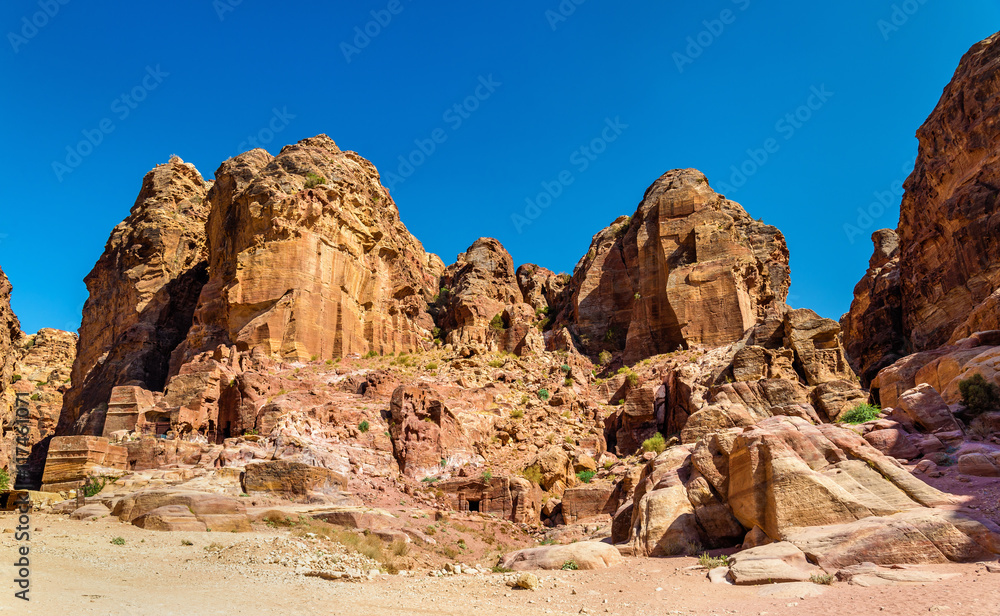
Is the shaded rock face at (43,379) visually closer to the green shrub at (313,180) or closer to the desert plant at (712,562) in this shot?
the green shrub at (313,180)

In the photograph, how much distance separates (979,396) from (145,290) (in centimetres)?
6419

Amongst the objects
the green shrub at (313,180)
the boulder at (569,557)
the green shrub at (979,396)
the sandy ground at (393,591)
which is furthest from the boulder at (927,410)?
the green shrub at (313,180)

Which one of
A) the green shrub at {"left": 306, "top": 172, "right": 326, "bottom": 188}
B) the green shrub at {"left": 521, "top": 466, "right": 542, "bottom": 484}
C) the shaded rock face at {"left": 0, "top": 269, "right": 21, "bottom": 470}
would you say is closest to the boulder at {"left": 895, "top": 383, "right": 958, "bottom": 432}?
the green shrub at {"left": 521, "top": 466, "right": 542, "bottom": 484}

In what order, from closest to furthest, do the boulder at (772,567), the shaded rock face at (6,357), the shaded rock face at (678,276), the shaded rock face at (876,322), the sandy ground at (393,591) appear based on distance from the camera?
the sandy ground at (393,591), the boulder at (772,567), the shaded rock face at (6,357), the shaded rock face at (876,322), the shaded rock face at (678,276)

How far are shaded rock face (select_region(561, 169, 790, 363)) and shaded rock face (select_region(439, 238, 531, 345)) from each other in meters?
7.00

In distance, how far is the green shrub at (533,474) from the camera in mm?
34250

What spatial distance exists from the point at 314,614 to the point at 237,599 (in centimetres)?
213

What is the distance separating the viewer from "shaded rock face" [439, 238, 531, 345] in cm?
5938

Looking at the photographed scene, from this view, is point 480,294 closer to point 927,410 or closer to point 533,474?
point 533,474

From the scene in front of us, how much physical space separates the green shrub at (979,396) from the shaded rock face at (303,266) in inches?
1577

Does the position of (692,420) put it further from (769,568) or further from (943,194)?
(943,194)

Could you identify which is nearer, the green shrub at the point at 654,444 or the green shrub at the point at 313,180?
the green shrub at the point at 654,444

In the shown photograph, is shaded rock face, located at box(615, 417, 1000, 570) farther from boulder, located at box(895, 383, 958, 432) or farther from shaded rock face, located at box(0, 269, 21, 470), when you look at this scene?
shaded rock face, located at box(0, 269, 21, 470)

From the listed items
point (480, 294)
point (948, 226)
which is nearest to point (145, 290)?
point (480, 294)
